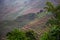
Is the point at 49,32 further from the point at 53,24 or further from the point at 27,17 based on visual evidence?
the point at 27,17

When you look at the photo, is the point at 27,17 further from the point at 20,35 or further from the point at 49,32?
the point at 49,32

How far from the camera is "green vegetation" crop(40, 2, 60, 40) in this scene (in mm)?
2316

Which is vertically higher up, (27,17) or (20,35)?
(27,17)

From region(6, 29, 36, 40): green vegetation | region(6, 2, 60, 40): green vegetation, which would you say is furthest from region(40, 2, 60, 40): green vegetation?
region(6, 29, 36, 40): green vegetation

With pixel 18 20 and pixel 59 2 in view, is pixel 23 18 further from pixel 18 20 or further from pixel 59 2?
pixel 59 2

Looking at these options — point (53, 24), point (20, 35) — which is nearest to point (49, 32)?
point (53, 24)

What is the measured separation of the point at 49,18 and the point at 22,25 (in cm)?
39

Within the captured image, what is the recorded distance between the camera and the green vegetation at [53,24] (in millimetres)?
2316

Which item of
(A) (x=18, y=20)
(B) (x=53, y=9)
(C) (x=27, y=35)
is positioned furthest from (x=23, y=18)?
(B) (x=53, y=9)

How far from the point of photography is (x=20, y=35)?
2.41 metres

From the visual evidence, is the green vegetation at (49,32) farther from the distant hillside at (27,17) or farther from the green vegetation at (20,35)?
the distant hillside at (27,17)

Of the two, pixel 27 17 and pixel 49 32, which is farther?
pixel 27 17

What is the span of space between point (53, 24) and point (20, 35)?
1.53ft

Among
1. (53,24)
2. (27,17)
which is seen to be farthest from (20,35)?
(53,24)
